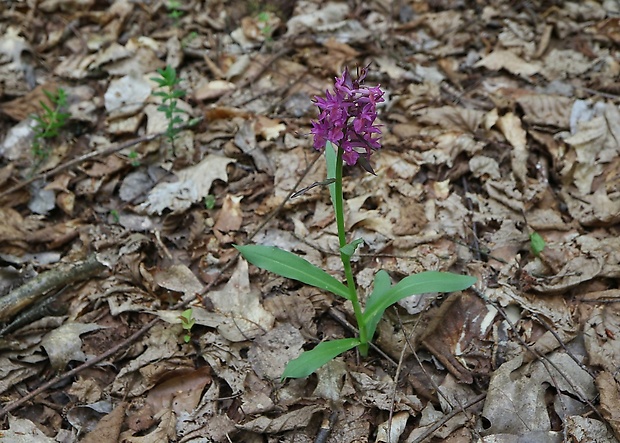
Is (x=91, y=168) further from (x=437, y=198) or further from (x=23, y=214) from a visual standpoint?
(x=437, y=198)

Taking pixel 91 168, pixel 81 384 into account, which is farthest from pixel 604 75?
pixel 81 384

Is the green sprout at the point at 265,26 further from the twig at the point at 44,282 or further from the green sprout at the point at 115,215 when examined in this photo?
the twig at the point at 44,282

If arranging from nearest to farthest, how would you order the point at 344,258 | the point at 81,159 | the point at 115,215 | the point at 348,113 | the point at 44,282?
the point at 348,113 < the point at 344,258 < the point at 44,282 < the point at 115,215 < the point at 81,159

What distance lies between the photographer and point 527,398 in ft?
7.38

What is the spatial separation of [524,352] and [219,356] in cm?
145

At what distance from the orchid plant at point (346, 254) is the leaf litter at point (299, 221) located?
24 centimetres

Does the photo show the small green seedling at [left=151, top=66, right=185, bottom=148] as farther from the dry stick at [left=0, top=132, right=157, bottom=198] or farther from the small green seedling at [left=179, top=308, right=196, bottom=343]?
the small green seedling at [left=179, top=308, right=196, bottom=343]

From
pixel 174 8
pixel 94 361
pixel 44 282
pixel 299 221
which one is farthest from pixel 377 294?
pixel 174 8

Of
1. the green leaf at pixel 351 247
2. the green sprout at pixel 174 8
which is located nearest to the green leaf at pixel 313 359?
the green leaf at pixel 351 247

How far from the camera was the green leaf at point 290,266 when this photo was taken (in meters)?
2.30

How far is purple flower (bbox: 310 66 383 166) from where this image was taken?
1.89 m

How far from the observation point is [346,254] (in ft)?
6.98

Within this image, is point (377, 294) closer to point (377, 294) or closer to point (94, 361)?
point (377, 294)

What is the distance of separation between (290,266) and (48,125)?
2.29 meters
